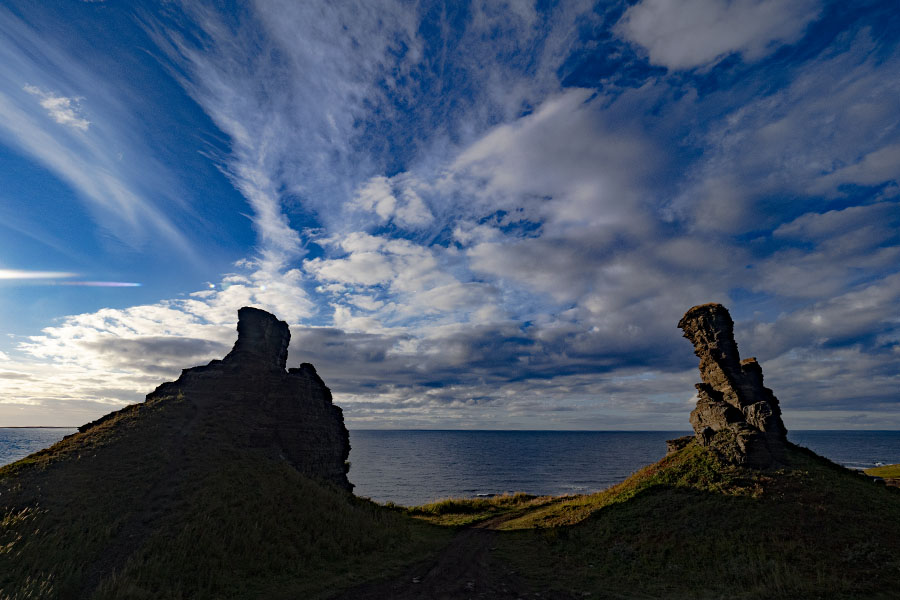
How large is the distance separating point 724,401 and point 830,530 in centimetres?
1191

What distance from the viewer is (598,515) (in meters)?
30.9

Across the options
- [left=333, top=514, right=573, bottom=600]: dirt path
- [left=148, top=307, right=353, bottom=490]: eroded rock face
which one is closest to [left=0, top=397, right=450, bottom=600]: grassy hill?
[left=333, top=514, right=573, bottom=600]: dirt path

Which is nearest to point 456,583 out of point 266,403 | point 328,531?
point 328,531

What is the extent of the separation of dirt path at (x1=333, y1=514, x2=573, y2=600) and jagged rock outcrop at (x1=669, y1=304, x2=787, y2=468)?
758 inches

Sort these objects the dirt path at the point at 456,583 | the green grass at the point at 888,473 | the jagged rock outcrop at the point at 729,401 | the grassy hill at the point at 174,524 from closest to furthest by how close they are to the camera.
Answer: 1. the grassy hill at the point at 174,524
2. the dirt path at the point at 456,583
3. the jagged rock outcrop at the point at 729,401
4. the green grass at the point at 888,473

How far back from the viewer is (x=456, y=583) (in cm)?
1998

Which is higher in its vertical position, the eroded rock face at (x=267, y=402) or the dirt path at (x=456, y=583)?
the eroded rock face at (x=267, y=402)

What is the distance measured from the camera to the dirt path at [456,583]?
18078 millimetres

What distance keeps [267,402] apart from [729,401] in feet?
124

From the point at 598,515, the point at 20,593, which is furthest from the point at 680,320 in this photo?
the point at 20,593

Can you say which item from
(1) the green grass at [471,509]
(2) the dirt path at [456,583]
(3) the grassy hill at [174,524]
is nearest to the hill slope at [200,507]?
(3) the grassy hill at [174,524]

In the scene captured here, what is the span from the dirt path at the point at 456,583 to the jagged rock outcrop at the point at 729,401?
19.3 m

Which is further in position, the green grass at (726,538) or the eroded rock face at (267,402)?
the eroded rock face at (267,402)

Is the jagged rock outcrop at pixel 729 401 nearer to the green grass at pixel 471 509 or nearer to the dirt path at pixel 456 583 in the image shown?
the green grass at pixel 471 509
